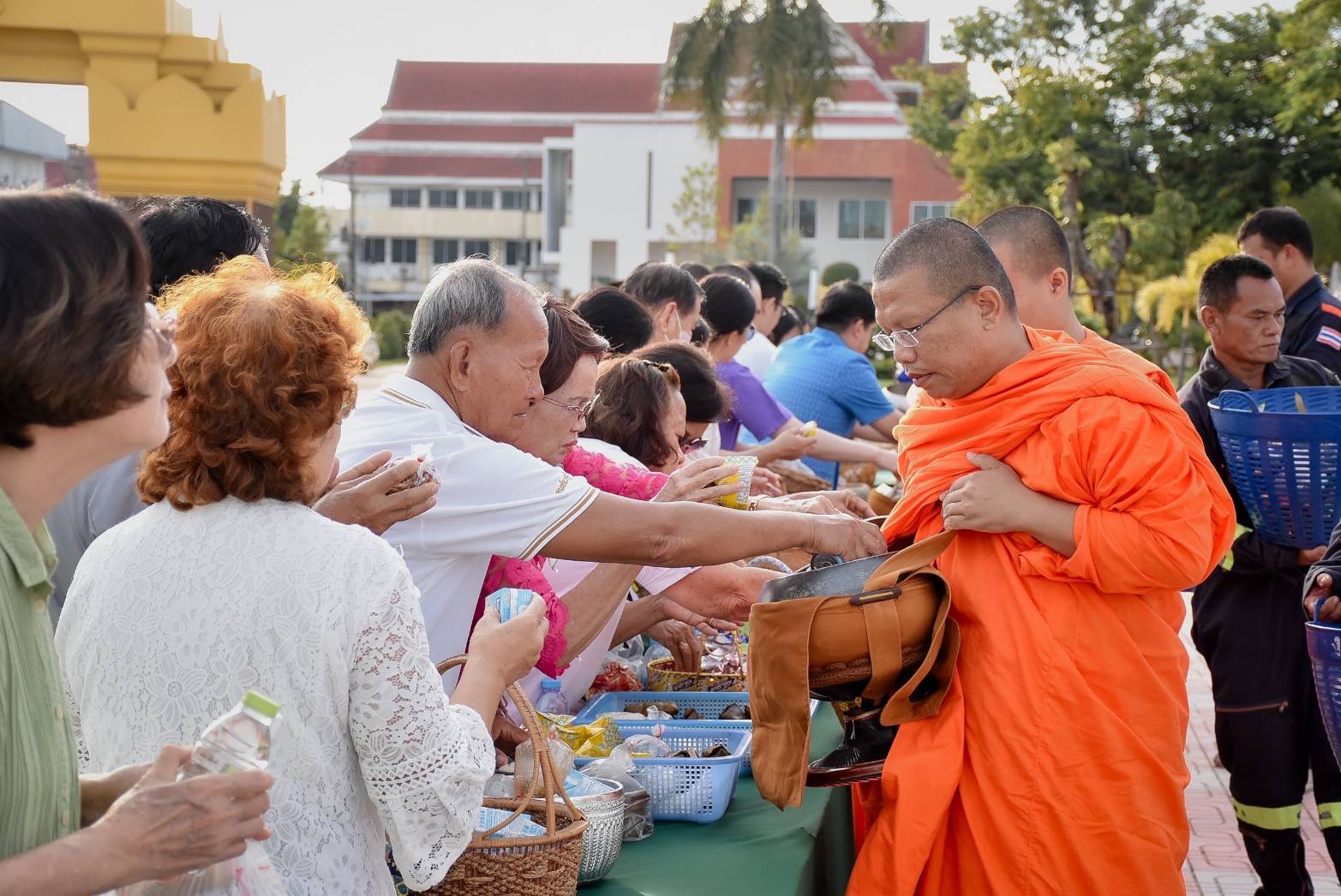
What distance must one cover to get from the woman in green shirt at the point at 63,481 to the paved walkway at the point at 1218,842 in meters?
4.05

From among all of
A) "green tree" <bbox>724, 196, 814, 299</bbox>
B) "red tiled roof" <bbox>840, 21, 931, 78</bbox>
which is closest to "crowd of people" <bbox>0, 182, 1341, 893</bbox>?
"green tree" <bbox>724, 196, 814, 299</bbox>

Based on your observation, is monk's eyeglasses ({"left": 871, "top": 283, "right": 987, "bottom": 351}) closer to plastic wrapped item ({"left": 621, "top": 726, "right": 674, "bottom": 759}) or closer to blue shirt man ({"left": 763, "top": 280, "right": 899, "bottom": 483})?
plastic wrapped item ({"left": 621, "top": 726, "right": 674, "bottom": 759})

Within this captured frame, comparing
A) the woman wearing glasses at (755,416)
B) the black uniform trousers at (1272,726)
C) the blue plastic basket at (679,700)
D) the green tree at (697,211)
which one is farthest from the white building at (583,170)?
the blue plastic basket at (679,700)

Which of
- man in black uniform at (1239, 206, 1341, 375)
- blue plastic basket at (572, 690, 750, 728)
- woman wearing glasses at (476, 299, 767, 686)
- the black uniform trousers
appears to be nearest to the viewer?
woman wearing glasses at (476, 299, 767, 686)

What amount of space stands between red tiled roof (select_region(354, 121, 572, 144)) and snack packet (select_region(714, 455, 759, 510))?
5579 centimetres

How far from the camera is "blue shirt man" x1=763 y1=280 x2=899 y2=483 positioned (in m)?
7.23

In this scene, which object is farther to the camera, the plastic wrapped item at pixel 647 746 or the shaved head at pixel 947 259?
the plastic wrapped item at pixel 647 746

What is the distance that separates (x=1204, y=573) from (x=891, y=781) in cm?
79

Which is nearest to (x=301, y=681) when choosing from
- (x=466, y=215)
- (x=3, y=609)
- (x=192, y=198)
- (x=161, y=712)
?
(x=161, y=712)

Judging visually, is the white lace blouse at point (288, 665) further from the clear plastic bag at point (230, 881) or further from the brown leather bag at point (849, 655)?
the brown leather bag at point (849, 655)

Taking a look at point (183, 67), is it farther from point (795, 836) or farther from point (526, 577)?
point (795, 836)

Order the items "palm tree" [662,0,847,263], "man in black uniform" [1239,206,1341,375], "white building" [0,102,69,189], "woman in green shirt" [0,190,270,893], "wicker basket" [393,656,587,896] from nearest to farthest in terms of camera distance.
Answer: "woman in green shirt" [0,190,270,893]
"wicker basket" [393,656,587,896]
"man in black uniform" [1239,206,1341,375]
"white building" [0,102,69,189]
"palm tree" [662,0,847,263]

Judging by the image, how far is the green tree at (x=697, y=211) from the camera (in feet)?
150

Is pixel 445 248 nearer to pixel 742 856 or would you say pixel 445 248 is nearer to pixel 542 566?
pixel 542 566
